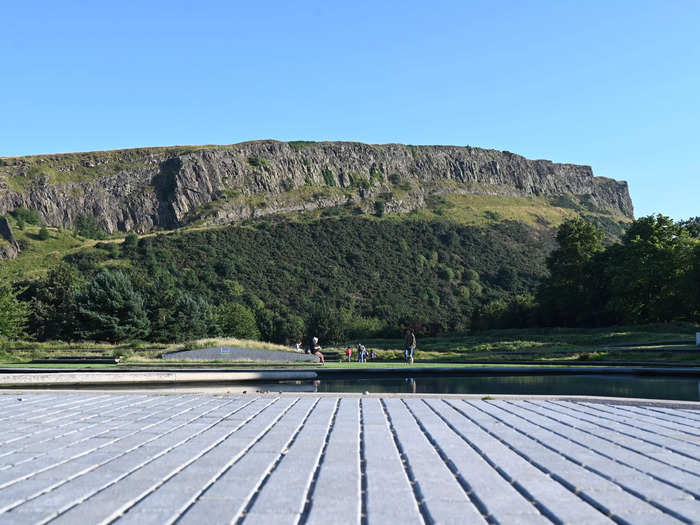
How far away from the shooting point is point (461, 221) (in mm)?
85750

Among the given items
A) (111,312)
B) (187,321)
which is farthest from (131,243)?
(111,312)

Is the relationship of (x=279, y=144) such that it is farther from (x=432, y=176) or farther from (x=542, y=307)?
(x=542, y=307)

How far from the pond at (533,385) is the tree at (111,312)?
86.2 ft

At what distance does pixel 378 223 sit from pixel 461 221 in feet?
39.6

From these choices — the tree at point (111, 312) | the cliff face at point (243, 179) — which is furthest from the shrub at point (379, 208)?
the tree at point (111, 312)

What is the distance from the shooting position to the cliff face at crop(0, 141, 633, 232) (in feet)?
286

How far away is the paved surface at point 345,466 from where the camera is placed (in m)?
2.23

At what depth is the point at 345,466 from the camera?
118 inches

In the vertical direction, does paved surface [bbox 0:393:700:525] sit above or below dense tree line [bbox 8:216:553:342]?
below

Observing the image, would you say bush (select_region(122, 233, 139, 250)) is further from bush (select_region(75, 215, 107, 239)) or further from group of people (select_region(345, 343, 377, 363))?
group of people (select_region(345, 343, 377, 363))

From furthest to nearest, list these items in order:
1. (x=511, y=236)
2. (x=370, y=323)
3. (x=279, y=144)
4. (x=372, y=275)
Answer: (x=279, y=144) < (x=511, y=236) < (x=372, y=275) < (x=370, y=323)

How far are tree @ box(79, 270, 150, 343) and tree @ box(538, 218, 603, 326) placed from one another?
28.7 metres

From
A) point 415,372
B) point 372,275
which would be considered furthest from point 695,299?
point 372,275

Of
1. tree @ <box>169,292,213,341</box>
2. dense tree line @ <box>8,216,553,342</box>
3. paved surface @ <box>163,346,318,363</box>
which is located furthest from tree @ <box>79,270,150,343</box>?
paved surface @ <box>163,346,318,363</box>
